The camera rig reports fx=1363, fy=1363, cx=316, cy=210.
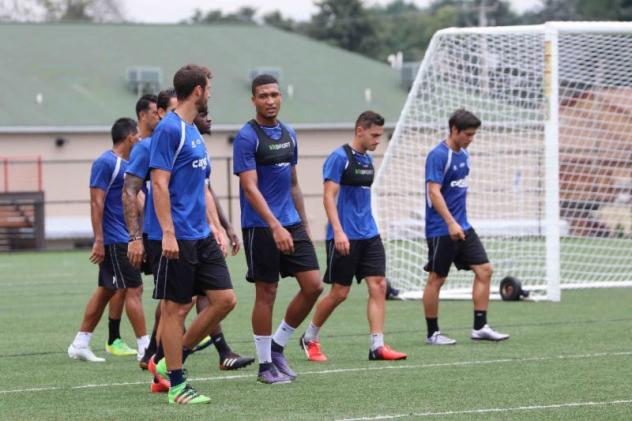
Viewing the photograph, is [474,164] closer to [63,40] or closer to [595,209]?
[595,209]

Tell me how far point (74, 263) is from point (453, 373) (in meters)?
18.7

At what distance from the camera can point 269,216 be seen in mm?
9195

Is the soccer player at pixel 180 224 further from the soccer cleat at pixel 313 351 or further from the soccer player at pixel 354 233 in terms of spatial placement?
the soccer player at pixel 354 233

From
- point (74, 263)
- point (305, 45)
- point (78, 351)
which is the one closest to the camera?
point (78, 351)

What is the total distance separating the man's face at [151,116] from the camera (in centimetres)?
1048

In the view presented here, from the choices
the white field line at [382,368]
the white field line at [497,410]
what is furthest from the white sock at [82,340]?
the white field line at [497,410]

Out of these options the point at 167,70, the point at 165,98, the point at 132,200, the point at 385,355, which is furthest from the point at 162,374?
the point at 167,70

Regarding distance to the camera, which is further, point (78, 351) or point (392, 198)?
point (392, 198)

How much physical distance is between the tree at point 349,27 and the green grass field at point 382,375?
51.2 m

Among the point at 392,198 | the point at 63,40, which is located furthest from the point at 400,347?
the point at 63,40

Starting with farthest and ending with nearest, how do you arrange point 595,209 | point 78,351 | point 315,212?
point 315,212, point 595,209, point 78,351

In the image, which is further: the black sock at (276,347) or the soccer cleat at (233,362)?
the soccer cleat at (233,362)

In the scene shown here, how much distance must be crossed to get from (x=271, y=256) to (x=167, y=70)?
33.5 metres

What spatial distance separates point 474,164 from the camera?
22.0m
